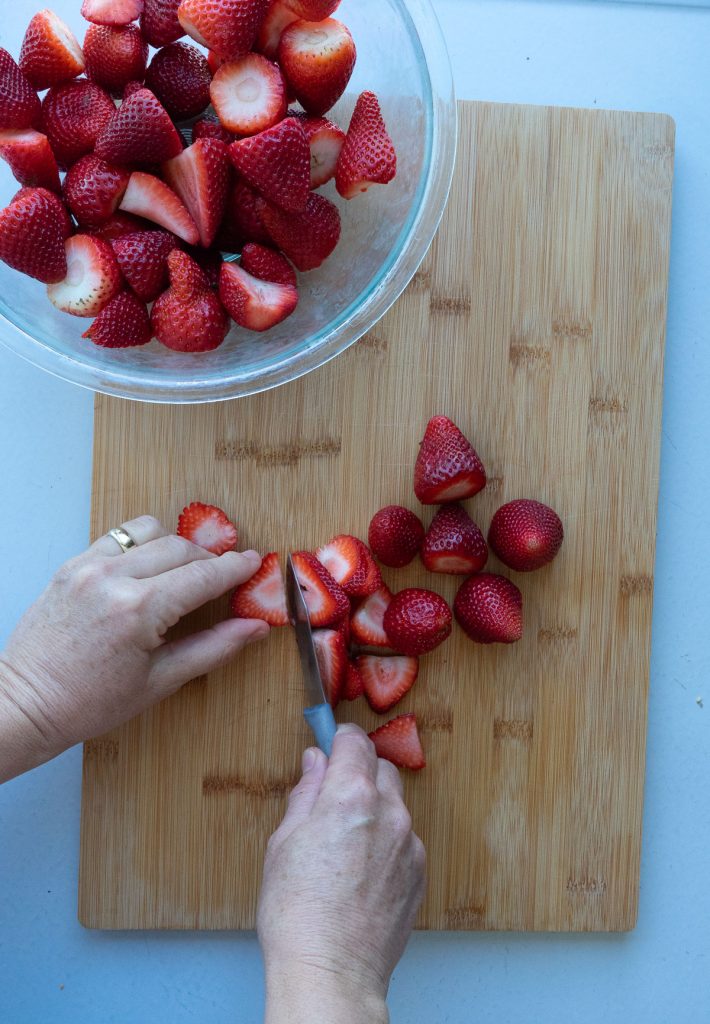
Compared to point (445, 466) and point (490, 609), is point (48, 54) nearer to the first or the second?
point (445, 466)

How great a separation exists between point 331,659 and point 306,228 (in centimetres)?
51

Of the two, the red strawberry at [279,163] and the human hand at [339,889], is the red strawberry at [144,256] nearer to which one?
the red strawberry at [279,163]

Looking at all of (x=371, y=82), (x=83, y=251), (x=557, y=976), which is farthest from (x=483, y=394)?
(x=557, y=976)

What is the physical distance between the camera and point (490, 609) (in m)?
1.08

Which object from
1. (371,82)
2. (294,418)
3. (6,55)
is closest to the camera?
(6,55)

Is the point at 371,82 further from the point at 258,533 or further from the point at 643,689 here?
the point at 643,689

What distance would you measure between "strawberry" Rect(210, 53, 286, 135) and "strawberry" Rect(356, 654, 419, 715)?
644 millimetres

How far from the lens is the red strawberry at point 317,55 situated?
0.89 metres

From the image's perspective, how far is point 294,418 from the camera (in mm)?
1122

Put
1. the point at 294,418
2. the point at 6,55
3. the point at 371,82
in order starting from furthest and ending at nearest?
the point at 294,418 → the point at 371,82 → the point at 6,55

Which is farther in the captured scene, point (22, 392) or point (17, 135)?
point (22, 392)

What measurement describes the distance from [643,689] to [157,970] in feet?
2.49

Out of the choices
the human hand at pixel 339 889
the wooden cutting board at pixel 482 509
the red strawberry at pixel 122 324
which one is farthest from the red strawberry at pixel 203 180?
the human hand at pixel 339 889

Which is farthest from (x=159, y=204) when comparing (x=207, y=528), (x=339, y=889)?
(x=339, y=889)
